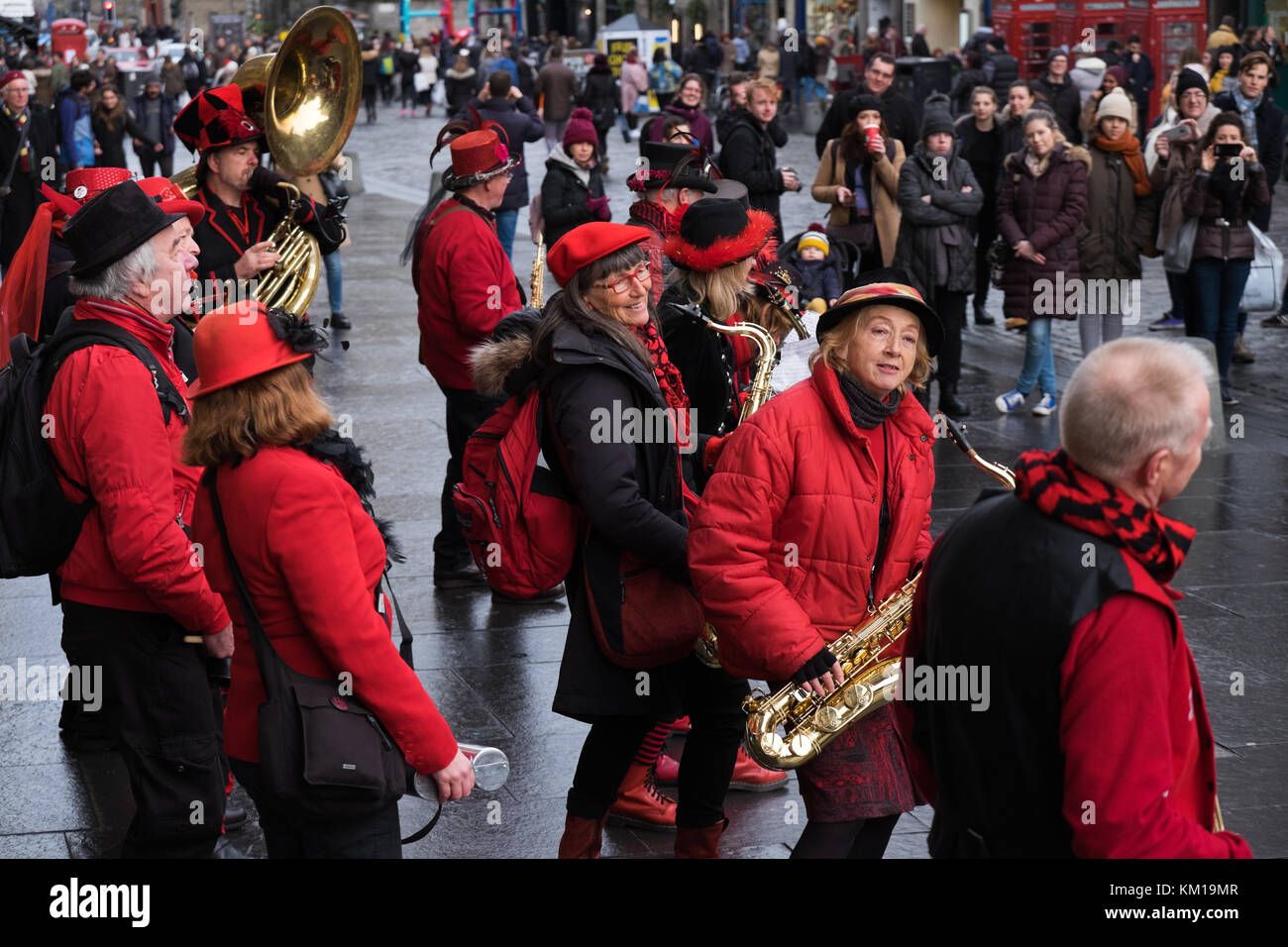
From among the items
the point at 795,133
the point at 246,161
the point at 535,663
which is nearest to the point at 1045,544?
the point at 535,663

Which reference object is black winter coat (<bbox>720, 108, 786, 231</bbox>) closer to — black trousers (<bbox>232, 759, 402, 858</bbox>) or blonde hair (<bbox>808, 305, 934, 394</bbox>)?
blonde hair (<bbox>808, 305, 934, 394</bbox>)

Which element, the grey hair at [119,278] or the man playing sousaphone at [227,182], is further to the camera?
the man playing sousaphone at [227,182]

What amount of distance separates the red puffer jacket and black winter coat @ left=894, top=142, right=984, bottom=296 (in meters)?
5.89

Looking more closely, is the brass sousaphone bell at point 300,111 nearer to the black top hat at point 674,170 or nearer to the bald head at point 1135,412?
the black top hat at point 674,170

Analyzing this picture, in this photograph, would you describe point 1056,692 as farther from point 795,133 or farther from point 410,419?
point 795,133

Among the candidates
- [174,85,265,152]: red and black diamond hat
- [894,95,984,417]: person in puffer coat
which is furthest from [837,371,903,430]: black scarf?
[894,95,984,417]: person in puffer coat

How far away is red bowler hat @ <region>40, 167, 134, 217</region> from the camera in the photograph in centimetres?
457

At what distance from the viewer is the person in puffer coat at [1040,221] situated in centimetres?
→ 940

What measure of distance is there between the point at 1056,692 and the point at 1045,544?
23cm

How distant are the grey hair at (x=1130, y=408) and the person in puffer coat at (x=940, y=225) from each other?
702 centimetres

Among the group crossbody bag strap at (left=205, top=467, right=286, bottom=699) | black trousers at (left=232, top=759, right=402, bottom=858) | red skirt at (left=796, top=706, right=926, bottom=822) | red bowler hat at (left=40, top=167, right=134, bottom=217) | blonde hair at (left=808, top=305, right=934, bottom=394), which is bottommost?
red skirt at (left=796, top=706, right=926, bottom=822)

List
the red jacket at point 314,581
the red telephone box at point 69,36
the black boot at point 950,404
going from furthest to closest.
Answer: the red telephone box at point 69,36 → the black boot at point 950,404 → the red jacket at point 314,581

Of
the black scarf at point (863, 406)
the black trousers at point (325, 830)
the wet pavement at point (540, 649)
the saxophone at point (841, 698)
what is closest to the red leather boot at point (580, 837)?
the wet pavement at point (540, 649)

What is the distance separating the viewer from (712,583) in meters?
3.61
